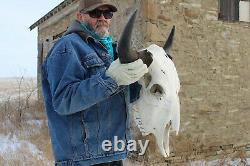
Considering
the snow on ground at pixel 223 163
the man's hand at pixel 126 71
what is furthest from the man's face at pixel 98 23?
the snow on ground at pixel 223 163

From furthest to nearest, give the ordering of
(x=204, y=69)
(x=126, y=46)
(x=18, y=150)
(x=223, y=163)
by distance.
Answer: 1. (x=18, y=150)
2. (x=204, y=69)
3. (x=223, y=163)
4. (x=126, y=46)

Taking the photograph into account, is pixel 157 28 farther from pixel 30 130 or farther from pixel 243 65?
pixel 30 130

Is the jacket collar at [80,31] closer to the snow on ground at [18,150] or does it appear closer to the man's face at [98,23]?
the man's face at [98,23]

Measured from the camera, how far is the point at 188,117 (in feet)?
21.3

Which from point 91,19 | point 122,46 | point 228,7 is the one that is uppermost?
point 228,7

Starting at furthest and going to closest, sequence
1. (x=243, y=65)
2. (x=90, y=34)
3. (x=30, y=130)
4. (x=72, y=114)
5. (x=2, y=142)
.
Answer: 1. (x=30, y=130)
2. (x=2, y=142)
3. (x=243, y=65)
4. (x=90, y=34)
5. (x=72, y=114)

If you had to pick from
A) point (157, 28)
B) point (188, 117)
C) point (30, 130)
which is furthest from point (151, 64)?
point (30, 130)

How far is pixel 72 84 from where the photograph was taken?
1.91m

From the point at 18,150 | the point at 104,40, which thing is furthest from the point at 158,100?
the point at 18,150

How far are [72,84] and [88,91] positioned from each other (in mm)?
118

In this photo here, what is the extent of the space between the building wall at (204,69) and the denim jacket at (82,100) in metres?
3.85

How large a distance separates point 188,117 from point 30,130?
15.0 feet

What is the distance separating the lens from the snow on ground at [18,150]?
259 inches

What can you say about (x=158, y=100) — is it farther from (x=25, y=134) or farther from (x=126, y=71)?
(x=25, y=134)
